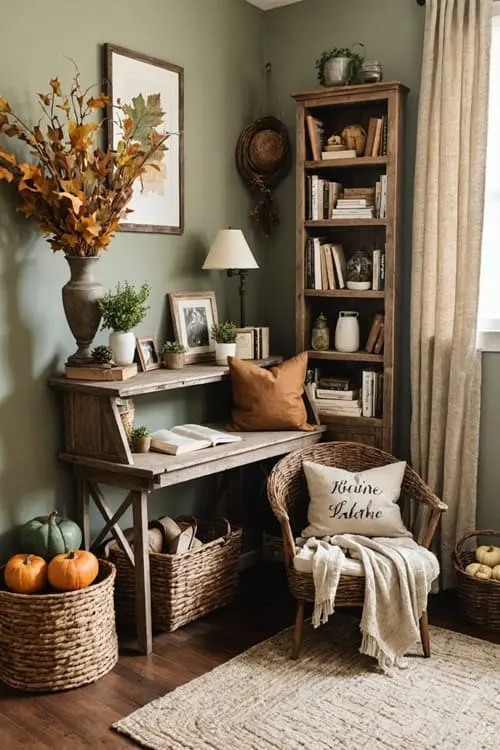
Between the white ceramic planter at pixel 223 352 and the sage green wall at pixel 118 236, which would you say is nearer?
the sage green wall at pixel 118 236

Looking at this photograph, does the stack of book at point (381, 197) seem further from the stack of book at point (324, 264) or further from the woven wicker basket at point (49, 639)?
the woven wicker basket at point (49, 639)

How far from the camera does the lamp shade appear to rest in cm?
363

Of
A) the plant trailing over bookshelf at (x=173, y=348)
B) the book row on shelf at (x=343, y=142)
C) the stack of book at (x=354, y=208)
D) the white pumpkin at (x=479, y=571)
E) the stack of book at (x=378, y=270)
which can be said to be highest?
the book row on shelf at (x=343, y=142)

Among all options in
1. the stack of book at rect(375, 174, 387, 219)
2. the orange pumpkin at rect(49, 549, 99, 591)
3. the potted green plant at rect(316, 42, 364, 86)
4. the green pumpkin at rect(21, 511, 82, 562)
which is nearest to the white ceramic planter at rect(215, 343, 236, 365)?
the stack of book at rect(375, 174, 387, 219)

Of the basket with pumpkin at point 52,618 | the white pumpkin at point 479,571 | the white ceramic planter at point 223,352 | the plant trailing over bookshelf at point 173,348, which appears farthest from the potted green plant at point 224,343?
the white pumpkin at point 479,571

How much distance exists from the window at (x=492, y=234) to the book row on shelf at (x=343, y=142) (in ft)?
1.53

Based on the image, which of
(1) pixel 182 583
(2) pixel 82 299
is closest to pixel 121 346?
(2) pixel 82 299

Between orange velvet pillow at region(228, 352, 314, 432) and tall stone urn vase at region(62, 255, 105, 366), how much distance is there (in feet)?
2.29

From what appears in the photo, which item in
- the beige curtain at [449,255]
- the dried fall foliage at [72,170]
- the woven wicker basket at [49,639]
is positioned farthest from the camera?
the beige curtain at [449,255]

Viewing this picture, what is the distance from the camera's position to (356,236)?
12.9ft

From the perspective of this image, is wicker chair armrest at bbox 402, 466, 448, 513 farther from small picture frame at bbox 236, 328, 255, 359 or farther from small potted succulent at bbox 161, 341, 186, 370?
small potted succulent at bbox 161, 341, 186, 370

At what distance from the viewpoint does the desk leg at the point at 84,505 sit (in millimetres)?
3254

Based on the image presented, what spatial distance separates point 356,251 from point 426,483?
43.9 inches

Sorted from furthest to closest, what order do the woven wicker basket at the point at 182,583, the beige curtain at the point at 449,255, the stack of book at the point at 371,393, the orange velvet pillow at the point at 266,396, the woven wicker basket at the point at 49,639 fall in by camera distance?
the stack of book at the point at 371,393, the orange velvet pillow at the point at 266,396, the beige curtain at the point at 449,255, the woven wicker basket at the point at 182,583, the woven wicker basket at the point at 49,639
